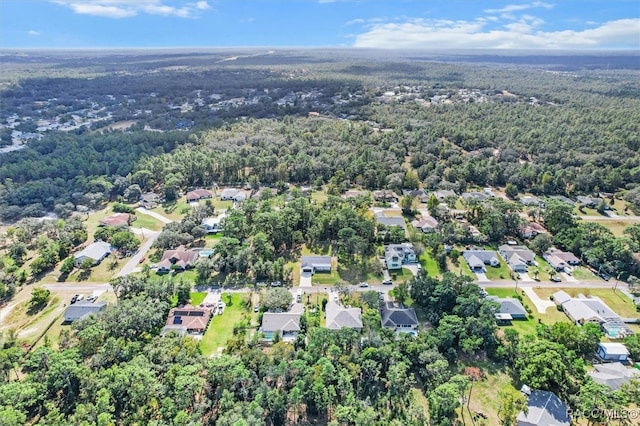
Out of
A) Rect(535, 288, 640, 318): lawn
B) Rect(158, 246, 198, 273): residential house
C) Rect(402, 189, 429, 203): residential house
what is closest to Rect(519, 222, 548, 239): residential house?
Rect(535, 288, 640, 318): lawn

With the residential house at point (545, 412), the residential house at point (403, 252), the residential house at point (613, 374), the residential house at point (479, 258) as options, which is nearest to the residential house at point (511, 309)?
the residential house at point (613, 374)

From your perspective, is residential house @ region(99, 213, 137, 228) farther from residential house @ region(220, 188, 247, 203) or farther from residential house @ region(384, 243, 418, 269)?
residential house @ region(384, 243, 418, 269)

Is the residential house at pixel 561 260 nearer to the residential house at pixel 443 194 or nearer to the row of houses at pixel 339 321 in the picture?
the residential house at pixel 443 194

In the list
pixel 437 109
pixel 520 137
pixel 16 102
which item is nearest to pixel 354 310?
pixel 520 137

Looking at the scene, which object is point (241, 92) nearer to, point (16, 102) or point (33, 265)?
point (16, 102)

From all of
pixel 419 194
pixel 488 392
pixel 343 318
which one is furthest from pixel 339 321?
pixel 419 194

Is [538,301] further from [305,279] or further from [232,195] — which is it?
[232,195]
